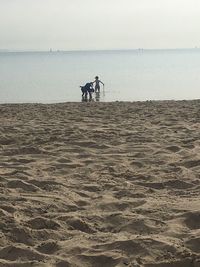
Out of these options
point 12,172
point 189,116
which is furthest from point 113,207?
point 189,116

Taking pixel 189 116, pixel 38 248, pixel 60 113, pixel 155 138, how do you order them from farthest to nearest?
pixel 60 113, pixel 189 116, pixel 155 138, pixel 38 248

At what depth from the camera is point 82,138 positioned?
8.98 meters

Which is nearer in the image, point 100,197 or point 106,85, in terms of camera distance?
point 100,197

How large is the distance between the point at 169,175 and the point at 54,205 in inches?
70.0

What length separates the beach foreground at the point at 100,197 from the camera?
12.7ft

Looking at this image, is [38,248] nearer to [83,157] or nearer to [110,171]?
[110,171]

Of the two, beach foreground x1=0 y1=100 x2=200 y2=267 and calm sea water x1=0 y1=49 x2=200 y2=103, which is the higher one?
calm sea water x1=0 y1=49 x2=200 y2=103

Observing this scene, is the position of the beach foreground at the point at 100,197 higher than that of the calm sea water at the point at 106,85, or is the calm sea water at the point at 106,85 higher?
the calm sea water at the point at 106,85

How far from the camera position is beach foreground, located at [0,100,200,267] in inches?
152

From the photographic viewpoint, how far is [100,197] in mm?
5344

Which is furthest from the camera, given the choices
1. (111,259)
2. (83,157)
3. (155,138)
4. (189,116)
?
(189,116)

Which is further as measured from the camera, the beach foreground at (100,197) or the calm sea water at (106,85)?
the calm sea water at (106,85)

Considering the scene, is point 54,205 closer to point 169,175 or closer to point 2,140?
point 169,175

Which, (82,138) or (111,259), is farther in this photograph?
(82,138)
